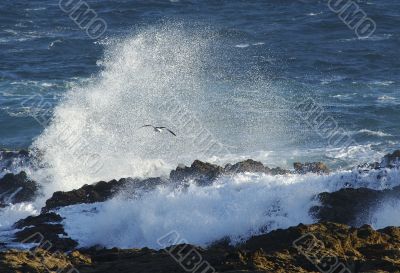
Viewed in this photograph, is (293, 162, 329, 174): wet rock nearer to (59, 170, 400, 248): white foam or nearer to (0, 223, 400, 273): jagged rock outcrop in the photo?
(59, 170, 400, 248): white foam

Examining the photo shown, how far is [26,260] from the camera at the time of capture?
15.8 metres

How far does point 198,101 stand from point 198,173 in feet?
42.2

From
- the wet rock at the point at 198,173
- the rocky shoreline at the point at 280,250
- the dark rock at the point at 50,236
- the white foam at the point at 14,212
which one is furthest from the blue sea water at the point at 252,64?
the dark rock at the point at 50,236

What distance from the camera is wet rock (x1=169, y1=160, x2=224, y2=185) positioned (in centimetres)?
2291

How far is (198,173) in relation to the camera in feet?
76.0

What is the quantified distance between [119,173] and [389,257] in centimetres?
1396

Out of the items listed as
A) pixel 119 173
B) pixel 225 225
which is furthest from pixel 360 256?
pixel 119 173

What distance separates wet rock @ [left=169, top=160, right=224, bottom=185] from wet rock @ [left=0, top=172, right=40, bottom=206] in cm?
434

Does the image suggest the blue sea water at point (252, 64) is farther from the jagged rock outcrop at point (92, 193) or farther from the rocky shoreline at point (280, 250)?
the rocky shoreline at point (280, 250)

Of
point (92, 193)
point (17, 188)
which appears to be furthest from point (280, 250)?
point (17, 188)

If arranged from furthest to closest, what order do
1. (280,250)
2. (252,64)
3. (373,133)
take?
(252,64)
(373,133)
(280,250)

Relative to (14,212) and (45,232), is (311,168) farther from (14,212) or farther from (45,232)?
(14,212)

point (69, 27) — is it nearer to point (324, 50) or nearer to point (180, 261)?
point (324, 50)

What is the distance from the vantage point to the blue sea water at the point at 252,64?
32.6 metres
